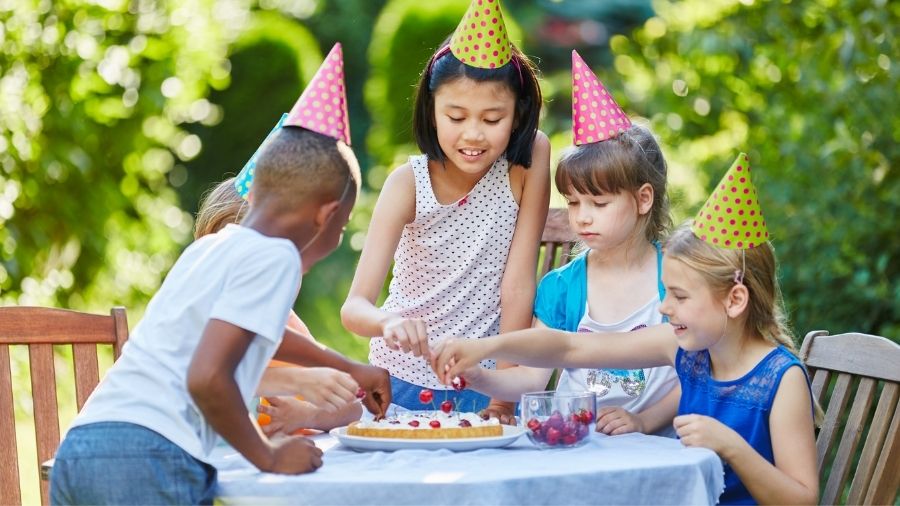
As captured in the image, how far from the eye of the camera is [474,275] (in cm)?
338

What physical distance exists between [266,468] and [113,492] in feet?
0.85

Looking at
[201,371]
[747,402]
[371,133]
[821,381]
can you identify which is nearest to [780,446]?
[747,402]

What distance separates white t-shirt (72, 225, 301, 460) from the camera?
81.2 inches

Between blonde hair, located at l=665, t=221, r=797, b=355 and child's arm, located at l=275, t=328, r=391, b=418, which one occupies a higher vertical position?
blonde hair, located at l=665, t=221, r=797, b=355

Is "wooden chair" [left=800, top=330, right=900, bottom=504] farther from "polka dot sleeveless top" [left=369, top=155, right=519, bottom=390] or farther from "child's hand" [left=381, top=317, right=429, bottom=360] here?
"child's hand" [left=381, top=317, right=429, bottom=360]

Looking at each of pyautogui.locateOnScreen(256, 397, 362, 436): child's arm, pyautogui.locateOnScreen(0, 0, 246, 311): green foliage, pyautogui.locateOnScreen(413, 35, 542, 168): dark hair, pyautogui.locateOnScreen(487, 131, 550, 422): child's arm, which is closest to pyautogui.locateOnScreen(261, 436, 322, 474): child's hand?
pyautogui.locateOnScreen(256, 397, 362, 436): child's arm

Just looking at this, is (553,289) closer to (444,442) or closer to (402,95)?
(444,442)

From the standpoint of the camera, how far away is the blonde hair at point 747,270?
277cm

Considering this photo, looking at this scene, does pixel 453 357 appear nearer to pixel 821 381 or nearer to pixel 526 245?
pixel 526 245

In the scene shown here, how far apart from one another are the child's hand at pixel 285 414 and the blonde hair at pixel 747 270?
0.90 m

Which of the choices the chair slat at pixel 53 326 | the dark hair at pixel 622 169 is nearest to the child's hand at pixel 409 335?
the dark hair at pixel 622 169

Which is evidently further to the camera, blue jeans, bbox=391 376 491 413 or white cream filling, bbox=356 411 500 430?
blue jeans, bbox=391 376 491 413

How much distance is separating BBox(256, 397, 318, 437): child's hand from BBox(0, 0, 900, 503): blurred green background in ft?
4.98

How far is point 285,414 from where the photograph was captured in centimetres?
261
